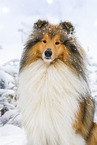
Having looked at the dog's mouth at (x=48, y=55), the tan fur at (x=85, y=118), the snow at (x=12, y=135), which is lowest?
the snow at (x=12, y=135)

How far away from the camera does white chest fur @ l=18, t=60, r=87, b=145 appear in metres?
2.17

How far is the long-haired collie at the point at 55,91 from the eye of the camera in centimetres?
217

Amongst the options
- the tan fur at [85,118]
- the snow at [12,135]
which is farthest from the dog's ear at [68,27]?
the snow at [12,135]

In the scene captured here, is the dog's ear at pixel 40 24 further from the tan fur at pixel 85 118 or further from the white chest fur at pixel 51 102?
the tan fur at pixel 85 118

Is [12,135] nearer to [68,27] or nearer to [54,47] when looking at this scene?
[54,47]

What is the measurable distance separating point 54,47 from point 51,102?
26.0 inches

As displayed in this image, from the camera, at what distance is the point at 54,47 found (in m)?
2.22

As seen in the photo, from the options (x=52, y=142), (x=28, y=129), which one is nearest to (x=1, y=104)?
(x=28, y=129)

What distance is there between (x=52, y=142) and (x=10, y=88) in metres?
1.71

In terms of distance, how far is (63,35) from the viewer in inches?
91.0

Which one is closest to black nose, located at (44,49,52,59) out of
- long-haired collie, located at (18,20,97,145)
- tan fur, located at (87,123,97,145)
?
long-haired collie, located at (18,20,97,145)

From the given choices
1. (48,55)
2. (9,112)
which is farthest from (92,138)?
(9,112)

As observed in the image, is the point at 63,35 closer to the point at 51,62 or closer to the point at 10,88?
the point at 51,62

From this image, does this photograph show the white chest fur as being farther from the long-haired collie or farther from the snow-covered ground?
the snow-covered ground
